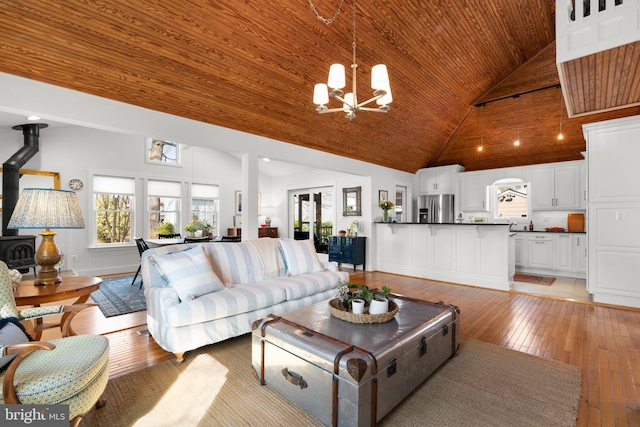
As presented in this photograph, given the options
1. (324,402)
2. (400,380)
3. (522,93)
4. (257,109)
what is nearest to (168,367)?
(324,402)

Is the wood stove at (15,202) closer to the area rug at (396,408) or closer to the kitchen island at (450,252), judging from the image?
the area rug at (396,408)

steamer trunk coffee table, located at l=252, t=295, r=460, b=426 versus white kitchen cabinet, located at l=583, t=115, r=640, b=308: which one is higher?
white kitchen cabinet, located at l=583, t=115, r=640, b=308

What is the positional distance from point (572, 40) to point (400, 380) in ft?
11.7

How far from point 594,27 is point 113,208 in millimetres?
8132

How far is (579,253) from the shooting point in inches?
233

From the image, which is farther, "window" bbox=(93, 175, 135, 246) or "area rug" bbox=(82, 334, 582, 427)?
"window" bbox=(93, 175, 135, 246)

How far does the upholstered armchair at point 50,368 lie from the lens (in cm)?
132

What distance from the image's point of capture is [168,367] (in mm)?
2480

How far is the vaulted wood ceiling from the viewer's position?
271 centimetres

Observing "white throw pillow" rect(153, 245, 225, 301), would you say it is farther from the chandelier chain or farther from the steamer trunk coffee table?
the chandelier chain

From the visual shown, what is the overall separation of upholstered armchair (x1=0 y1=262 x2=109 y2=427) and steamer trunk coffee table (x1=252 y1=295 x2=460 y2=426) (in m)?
0.97

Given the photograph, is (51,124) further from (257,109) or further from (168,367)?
(168,367)

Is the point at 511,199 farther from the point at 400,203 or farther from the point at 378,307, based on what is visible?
the point at 378,307

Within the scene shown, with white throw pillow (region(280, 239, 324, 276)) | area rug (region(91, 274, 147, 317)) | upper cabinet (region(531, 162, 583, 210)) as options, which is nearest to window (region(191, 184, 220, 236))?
area rug (region(91, 274, 147, 317))
